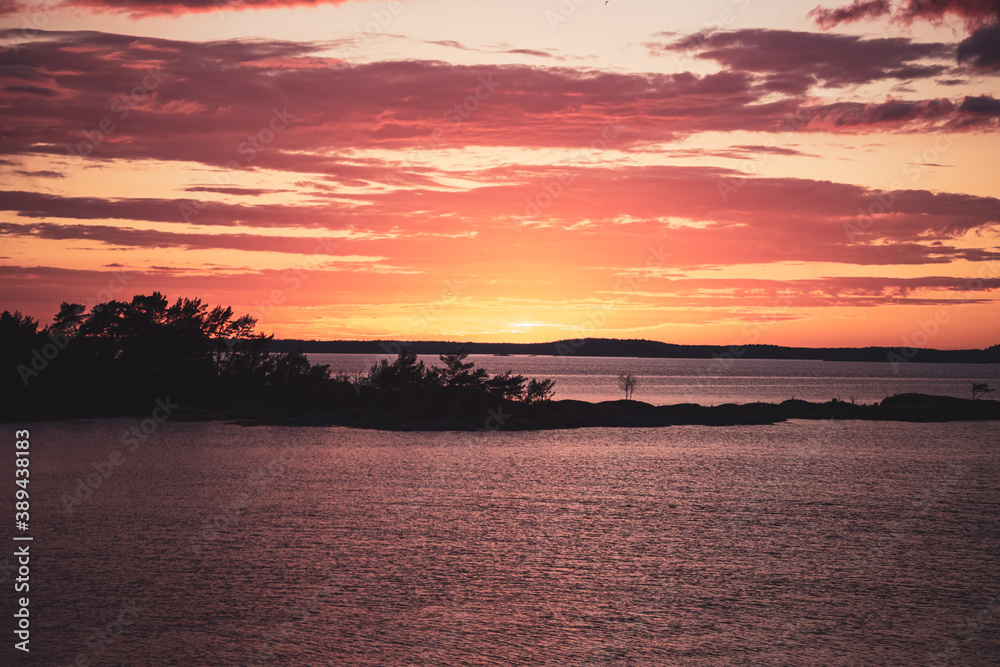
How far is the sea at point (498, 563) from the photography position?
19.6 m

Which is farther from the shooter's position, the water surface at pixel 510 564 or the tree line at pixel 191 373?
the tree line at pixel 191 373

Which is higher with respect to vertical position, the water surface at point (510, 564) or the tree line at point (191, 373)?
the tree line at point (191, 373)

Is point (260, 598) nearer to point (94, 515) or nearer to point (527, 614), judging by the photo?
point (527, 614)

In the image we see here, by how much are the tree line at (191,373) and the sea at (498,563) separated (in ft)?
130

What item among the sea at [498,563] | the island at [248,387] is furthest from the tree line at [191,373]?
the sea at [498,563]

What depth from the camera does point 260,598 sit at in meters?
23.0

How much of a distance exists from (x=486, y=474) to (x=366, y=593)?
2801cm

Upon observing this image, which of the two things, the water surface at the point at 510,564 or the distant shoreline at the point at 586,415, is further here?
the distant shoreline at the point at 586,415

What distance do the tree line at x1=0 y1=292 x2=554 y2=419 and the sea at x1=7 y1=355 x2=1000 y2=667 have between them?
1560 inches

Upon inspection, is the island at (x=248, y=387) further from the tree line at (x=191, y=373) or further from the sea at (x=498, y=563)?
the sea at (x=498, y=563)

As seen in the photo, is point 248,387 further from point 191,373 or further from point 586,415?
point 586,415

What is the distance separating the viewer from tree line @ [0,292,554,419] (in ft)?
309

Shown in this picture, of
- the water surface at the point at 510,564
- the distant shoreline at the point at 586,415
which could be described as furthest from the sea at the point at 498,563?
the distant shoreline at the point at 586,415

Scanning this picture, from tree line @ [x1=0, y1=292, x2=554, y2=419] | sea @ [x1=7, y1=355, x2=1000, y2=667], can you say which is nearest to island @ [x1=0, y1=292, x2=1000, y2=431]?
tree line @ [x1=0, y1=292, x2=554, y2=419]
